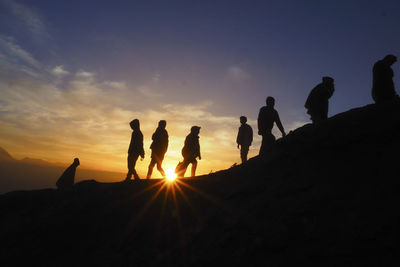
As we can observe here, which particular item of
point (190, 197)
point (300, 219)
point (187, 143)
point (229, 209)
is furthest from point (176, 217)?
point (187, 143)

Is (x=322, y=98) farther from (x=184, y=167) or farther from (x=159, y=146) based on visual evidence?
(x=159, y=146)

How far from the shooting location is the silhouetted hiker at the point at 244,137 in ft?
46.8

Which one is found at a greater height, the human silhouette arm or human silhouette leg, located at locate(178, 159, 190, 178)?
the human silhouette arm

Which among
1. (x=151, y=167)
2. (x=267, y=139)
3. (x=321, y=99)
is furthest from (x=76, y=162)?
(x=321, y=99)

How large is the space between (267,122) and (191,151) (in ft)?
13.0

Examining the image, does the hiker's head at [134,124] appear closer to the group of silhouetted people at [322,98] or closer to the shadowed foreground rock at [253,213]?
the shadowed foreground rock at [253,213]

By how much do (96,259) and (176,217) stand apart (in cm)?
192

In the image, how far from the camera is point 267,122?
32.9ft

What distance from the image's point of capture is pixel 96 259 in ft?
18.1

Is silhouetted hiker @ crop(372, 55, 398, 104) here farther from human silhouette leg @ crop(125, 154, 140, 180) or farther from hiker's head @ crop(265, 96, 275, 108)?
human silhouette leg @ crop(125, 154, 140, 180)

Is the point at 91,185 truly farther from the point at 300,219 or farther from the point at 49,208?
the point at 300,219

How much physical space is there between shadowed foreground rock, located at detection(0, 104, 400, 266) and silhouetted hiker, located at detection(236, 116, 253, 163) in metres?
6.44

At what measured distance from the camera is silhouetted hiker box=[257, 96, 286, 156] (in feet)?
32.9

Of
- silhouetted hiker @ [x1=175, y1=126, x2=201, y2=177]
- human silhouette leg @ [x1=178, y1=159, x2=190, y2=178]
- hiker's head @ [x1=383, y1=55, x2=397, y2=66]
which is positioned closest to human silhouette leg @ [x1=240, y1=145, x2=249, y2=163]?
silhouetted hiker @ [x1=175, y1=126, x2=201, y2=177]
